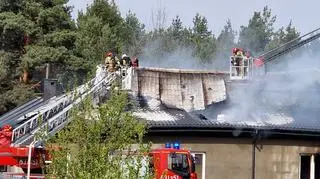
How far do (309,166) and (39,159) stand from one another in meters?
9.98

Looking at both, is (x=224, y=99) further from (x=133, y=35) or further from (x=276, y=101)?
(x=133, y=35)

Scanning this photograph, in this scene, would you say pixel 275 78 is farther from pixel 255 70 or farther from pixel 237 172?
pixel 237 172

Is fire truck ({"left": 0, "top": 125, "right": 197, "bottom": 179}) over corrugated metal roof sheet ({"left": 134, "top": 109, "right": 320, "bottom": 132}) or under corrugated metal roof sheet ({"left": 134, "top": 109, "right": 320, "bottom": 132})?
under

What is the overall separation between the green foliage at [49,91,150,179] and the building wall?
11.2 m

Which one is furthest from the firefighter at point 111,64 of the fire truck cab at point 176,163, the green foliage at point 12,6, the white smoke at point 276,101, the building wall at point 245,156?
the green foliage at point 12,6

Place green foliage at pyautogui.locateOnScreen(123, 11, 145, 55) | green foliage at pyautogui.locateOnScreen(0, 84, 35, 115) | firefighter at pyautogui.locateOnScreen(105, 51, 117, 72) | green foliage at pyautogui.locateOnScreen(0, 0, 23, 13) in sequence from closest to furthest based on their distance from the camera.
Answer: firefighter at pyautogui.locateOnScreen(105, 51, 117, 72)
green foliage at pyautogui.locateOnScreen(0, 84, 35, 115)
green foliage at pyautogui.locateOnScreen(0, 0, 23, 13)
green foliage at pyautogui.locateOnScreen(123, 11, 145, 55)

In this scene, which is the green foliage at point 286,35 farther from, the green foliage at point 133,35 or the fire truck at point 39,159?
the fire truck at point 39,159

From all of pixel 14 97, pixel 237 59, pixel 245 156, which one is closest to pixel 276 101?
pixel 237 59

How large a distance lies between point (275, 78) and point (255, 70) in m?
0.81

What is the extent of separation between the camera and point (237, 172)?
2122 cm

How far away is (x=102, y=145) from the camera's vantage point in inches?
347

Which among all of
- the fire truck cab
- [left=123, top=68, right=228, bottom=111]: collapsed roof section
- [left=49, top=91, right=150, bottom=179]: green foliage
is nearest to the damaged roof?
[left=123, top=68, right=228, bottom=111]: collapsed roof section

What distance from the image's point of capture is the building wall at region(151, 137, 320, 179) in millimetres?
20812

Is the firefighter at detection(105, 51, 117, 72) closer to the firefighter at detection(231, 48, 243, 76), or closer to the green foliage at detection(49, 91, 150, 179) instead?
the firefighter at detection(231, 48, 243, 76)
